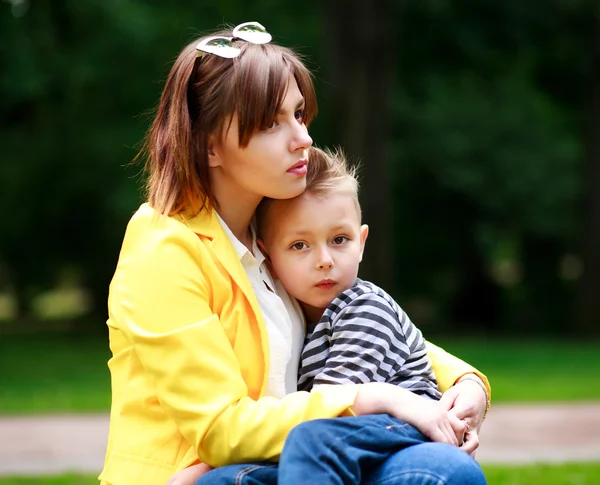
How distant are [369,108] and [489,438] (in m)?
8.23

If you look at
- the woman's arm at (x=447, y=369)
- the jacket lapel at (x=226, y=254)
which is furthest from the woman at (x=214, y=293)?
the woman's arm at (x=447, y=369)

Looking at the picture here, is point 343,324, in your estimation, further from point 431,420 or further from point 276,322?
point 431,420

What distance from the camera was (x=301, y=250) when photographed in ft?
9.18

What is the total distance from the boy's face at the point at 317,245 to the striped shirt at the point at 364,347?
7 cm

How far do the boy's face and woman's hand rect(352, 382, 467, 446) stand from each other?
39 cm

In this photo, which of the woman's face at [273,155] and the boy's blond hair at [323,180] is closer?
the woman's face at [273,155]

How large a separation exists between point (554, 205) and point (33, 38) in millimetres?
11584

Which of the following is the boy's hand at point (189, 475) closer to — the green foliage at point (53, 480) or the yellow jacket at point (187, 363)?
the yellow jacket at point (187, 363)

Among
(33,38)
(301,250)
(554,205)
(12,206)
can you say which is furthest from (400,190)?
(301,250)

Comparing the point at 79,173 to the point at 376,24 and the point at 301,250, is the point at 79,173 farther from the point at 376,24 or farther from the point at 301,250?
the point at 301,250

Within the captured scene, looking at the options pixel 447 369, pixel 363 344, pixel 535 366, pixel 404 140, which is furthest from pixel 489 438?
pixel 404 140

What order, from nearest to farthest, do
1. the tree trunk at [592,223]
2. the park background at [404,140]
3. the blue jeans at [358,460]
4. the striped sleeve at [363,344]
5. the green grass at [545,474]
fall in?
the blue jeans at [358,460]
the striped sleeve at [363,344]
the green grass at [545,474]
the park background at [404,140]
the tree trunk at [592,223]

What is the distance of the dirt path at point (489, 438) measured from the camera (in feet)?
22.4

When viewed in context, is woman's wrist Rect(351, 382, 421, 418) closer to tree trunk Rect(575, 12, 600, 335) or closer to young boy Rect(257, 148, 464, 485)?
young boy Rect(257, 148, 464, 485)
